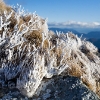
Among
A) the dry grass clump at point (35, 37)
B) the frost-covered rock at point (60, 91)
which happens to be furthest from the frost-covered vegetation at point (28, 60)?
the frost-covered rock at point (60, 91)

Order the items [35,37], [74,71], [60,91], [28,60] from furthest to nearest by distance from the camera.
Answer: [35,37]
[74,71]
[28,60]
[60,91]

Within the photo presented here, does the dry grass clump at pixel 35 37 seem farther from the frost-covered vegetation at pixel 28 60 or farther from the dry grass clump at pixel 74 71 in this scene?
the dry grass clump at pixel 74 71

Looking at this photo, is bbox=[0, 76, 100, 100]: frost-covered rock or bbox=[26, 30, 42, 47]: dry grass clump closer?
bbox=[0, 76, 100, 100]: frost-covered rock

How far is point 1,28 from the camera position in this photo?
43.4ft

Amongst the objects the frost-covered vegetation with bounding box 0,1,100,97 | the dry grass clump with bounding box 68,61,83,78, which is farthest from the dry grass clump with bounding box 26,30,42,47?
the dry grass clump with bounding box 68,61,83,78

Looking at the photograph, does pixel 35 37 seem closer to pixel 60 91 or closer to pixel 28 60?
pixel 28 60

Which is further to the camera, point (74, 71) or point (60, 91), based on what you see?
point (74, 71)

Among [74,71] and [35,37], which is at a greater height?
[35,37]

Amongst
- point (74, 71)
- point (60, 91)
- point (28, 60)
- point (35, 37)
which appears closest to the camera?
point (60, 91)

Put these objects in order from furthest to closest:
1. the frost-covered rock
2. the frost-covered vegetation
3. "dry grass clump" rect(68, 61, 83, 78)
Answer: "dry grass clump" rect(68, 61, 83, 78)
the frost-covered vegetation
the frost-covered rock

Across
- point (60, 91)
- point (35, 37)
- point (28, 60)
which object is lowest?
point (60, 91)

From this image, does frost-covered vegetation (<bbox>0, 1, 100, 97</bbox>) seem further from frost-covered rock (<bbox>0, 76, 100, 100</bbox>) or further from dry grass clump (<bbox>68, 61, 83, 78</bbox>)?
frost-covered rock (<bbox>0, 76, 100, 100</bbox>)

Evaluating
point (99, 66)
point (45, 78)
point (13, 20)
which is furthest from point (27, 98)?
point (99, 66)

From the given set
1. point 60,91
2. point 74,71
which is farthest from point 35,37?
point 60,91
